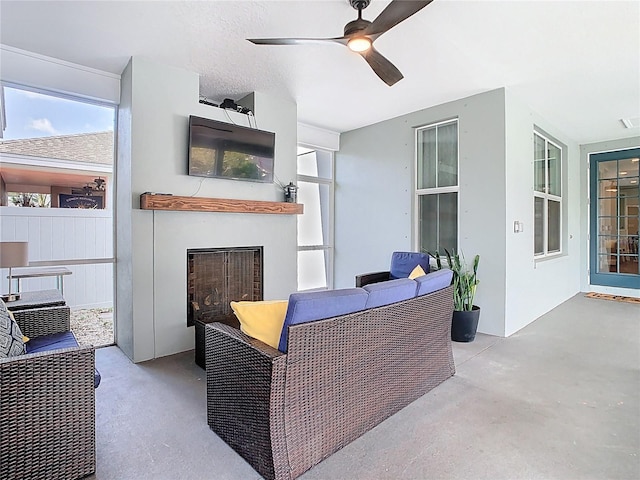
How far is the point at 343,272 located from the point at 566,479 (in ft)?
13.8

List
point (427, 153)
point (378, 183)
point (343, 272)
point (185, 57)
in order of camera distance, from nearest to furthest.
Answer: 1. point (185, 57)
2. point (427, 153)
3. point (378, 183)
4. point (343, 272)

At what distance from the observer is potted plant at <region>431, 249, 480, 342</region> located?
3.62 metres

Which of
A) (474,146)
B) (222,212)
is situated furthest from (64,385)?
(474,146)

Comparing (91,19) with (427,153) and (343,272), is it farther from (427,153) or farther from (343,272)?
(343,272)

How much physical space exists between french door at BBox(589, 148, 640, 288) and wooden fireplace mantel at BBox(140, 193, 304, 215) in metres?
5.57

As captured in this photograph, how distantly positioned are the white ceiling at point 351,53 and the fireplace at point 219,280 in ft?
6.05

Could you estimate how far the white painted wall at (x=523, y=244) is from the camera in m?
3.90

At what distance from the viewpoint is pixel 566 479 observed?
1.65 metres

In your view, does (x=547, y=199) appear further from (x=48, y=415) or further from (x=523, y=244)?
(x=48, y=415)

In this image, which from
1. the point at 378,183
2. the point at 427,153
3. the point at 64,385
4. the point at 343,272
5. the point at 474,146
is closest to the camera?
the point at 64,385

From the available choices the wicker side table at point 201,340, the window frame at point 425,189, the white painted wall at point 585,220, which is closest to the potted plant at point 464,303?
the window frame at point 425,189

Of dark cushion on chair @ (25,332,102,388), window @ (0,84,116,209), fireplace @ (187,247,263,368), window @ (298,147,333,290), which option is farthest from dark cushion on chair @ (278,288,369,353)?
window @ (298,147,333,290)

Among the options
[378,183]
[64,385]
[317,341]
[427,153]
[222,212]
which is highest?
[427,153]

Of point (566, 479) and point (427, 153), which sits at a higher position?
point (427, 153)
